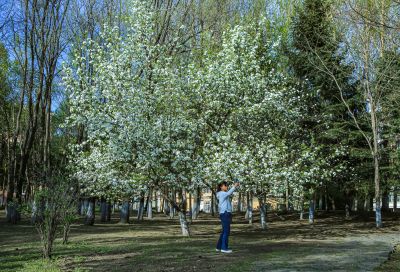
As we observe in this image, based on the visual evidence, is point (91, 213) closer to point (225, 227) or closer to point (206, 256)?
point (225, 227)

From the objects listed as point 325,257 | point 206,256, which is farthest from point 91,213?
point 325,257

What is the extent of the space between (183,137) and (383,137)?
45.7 feet

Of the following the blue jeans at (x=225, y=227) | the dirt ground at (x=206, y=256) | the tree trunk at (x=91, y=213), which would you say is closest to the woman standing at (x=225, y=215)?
the blue jeans at (x=225, y=227)

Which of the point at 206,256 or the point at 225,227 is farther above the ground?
the point at 225,227

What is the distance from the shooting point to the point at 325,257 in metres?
11.5

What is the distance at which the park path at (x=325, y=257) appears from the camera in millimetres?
9781

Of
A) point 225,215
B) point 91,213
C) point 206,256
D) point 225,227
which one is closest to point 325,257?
point 225,227

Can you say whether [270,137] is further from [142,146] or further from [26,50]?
[26,50]

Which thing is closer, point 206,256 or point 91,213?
point 206,256

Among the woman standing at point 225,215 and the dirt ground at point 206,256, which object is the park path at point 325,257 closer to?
the dirt ground at point 206,256

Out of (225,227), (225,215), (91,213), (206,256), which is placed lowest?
(206,256)

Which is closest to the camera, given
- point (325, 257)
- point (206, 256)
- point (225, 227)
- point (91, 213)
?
point (325, 257)

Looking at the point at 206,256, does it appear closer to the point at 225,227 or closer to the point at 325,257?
the point at 225,227

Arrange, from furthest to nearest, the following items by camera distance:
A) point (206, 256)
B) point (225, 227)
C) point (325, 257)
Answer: point (225, 227) < point (206, 256) < point (325, 257)
